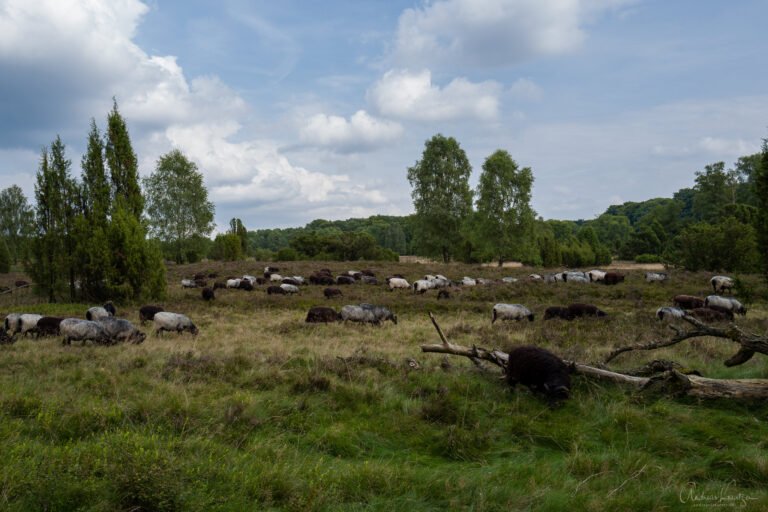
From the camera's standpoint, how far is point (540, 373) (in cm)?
657

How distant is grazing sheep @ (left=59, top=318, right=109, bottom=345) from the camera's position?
10227 millimetres

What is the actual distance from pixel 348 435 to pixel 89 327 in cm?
867

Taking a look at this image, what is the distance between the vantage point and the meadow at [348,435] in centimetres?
371

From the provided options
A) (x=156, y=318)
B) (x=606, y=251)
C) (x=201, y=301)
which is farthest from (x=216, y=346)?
(x=606, y=251)

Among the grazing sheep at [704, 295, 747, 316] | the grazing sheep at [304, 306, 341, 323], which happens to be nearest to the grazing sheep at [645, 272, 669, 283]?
the grazing sheep at [704, 295, 747, 316]

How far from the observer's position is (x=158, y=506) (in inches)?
129

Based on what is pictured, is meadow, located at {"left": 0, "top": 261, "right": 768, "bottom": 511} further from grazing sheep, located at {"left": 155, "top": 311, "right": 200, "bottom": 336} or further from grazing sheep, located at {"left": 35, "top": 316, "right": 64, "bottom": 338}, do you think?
grazing sheep, located at {"left": 155, "top": 311, "right": 200, "bottom": 336}

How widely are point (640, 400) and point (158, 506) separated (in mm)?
Result: 6350

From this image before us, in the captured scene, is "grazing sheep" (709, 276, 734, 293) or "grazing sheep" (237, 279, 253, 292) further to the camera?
"grazing sheep" (237, 279, 253, 292)

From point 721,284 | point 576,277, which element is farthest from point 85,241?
point 721,284

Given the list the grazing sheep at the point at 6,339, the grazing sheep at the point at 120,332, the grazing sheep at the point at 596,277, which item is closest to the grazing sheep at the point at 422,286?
the grazing sheep at the point at 596,277

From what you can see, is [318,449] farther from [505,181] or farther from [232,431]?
[505,181]

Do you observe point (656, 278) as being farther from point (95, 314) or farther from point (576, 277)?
point (95, 314)

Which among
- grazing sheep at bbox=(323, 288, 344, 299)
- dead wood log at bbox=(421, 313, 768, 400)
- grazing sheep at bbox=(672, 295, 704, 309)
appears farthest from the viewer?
grazing sheep at bbox=(323, 288, 344, 299)
